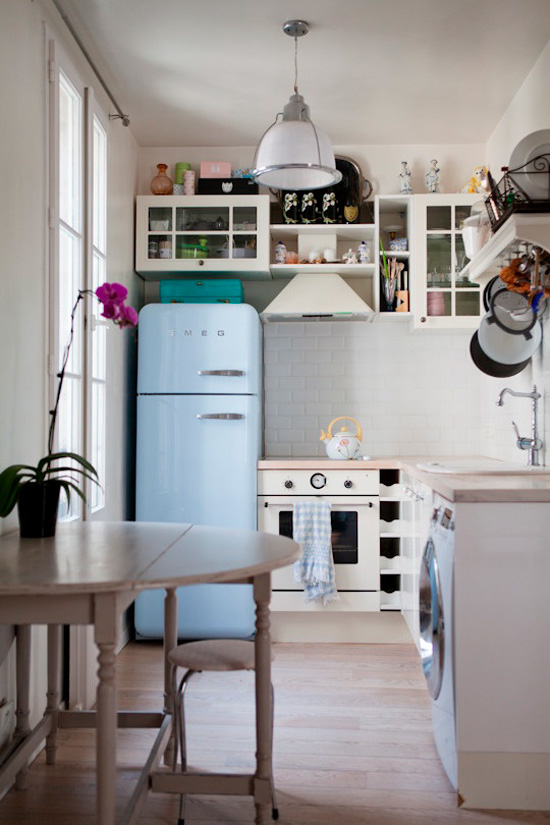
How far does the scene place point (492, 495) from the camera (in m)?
2.40

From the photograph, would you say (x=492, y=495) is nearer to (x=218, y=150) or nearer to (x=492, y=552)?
(x=492, y=552)

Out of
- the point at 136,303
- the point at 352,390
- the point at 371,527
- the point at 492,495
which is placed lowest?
the point at 371,527

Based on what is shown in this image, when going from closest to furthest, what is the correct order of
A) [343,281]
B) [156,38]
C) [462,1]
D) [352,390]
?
[462,1] < [156,38] < [343,281] < [352,390]

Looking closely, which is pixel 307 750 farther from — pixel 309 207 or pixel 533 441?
pixel 309 207

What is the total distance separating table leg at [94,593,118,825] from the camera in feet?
5.57

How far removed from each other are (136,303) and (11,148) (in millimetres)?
1959

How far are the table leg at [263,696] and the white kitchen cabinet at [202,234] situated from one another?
2546 millimetres

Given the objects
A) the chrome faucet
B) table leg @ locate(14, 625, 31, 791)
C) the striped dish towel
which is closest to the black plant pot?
table leg @ locate(14, 625, 31, 791)

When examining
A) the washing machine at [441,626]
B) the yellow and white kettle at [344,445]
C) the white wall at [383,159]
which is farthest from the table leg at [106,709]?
the white wall at [383,159]

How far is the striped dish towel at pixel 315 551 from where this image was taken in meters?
3.99

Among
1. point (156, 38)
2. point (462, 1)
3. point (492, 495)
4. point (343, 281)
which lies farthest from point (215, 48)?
point (492, 495)

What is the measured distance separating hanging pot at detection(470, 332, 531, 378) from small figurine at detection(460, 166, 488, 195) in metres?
0.87

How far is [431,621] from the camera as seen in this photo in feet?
8.89

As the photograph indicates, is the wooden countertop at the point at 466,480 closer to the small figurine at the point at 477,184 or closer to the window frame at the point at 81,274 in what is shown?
the window frame at the point at 81,274
